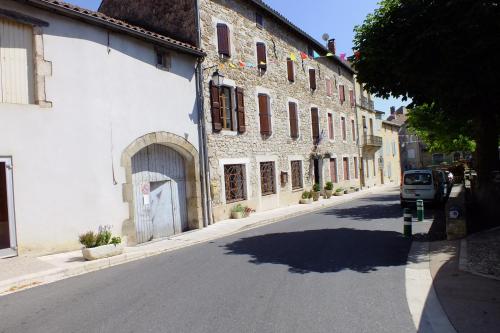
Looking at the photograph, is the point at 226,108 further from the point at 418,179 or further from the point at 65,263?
the point at 65,263

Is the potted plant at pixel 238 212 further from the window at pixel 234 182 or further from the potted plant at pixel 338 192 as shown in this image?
the potted plant at pixel 338 192

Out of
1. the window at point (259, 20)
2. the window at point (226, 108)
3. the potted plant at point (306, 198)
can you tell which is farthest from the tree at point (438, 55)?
the potted plant at point (306, 198)

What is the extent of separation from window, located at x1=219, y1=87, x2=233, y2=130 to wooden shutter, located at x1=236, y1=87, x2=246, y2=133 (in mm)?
320

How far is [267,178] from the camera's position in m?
17.3

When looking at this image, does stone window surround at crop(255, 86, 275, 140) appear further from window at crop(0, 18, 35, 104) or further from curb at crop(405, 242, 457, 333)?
curb at crop(405, 242, 457, 333)

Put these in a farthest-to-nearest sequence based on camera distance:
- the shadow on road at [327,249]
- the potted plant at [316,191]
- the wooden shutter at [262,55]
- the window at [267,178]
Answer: the potted plant at [316,191] < the wooden shutter at [262,55] < the window at [267,178] < the shadow on road at [327,249]

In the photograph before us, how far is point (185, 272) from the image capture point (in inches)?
267

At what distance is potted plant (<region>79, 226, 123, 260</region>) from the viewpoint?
7.96 meters

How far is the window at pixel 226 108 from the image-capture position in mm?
14508

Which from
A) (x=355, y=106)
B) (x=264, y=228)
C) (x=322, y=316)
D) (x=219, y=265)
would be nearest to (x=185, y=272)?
(x=219, y=265)

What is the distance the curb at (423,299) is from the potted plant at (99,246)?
5.81 meters

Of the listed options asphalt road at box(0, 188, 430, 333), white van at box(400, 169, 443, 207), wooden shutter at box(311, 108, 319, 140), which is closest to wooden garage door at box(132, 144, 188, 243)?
asphalt road at box(0, 188, 430, 333)

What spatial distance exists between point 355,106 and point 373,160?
610 cm

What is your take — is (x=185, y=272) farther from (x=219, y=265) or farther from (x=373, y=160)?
(x=373, y=160)
